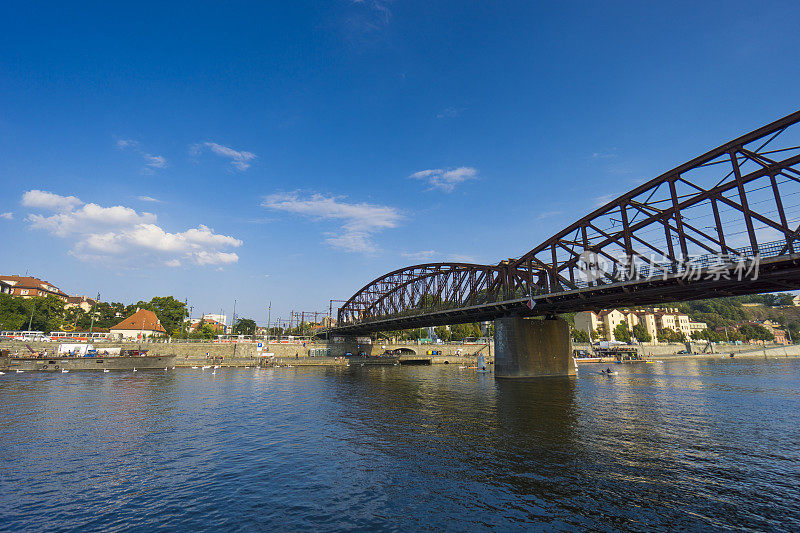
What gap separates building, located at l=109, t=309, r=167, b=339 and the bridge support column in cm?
10454

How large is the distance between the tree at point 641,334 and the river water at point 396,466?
564 ft

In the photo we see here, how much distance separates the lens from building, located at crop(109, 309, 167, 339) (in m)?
112

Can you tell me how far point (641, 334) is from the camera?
185125 millimetres

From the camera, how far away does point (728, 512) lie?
12500 mm

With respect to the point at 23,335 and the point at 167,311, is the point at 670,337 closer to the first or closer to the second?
the point at 167,311

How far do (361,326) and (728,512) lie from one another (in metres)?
98.7

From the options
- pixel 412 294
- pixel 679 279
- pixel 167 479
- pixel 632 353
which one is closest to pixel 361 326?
pixel 412 294

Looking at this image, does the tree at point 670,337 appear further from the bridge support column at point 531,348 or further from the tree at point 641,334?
the bridge support column at point 531,348

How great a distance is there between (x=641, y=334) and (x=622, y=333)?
11.8m

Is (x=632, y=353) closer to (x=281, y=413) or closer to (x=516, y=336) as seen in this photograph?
(x=516, y=336)

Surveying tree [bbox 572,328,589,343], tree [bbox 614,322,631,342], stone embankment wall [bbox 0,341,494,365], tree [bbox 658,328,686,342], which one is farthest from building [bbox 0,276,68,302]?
tree [bbox 658,328,686,342]

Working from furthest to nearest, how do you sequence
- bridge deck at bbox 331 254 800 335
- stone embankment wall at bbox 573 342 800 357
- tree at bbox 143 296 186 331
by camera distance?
1. stone embankment wall at bbox 573 342 800 357
2. tree at bbox 143 296 186 331
3. bridge deck at bbox 331 254 800 335

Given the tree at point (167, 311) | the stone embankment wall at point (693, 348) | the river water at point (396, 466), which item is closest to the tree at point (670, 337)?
the stone embankment wall at point (693, 348)

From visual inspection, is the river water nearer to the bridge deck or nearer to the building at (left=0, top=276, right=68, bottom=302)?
the bridge deck
